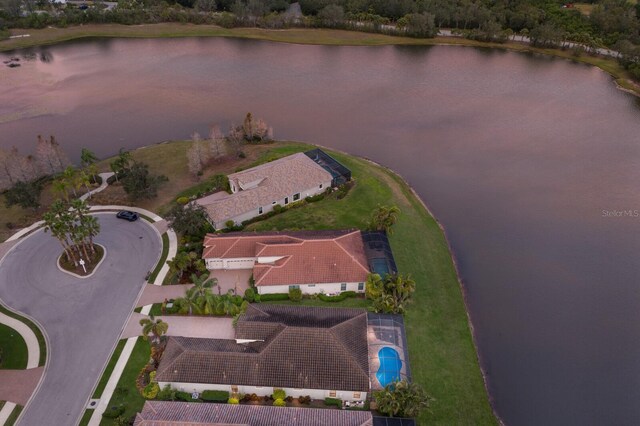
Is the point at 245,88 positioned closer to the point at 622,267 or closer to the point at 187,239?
the point at 187,239

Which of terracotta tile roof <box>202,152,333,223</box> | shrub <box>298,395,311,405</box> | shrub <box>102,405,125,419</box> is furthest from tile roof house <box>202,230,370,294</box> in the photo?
shrub <box>102,405,125,419</box>

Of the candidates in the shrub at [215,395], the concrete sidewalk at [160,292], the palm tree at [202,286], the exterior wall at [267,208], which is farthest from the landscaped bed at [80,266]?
the shrub at [215,395]

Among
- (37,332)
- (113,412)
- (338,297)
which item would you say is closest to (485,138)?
→ (338,297)

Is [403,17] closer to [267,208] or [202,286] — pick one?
[267,208]

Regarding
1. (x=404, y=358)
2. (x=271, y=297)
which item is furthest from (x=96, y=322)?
(x=404, y=358)

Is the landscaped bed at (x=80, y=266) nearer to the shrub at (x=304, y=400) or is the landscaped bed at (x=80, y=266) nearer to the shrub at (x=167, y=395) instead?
the shrub at (x=167, y=395)

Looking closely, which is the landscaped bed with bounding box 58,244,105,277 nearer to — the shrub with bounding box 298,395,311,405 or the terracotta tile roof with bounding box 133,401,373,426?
the terracotta tile roof with bounding box 133,401,373,426
